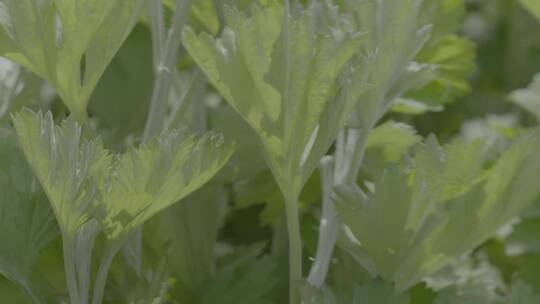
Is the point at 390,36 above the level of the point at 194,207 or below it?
above

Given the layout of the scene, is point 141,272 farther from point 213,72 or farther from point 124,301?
point 213,72

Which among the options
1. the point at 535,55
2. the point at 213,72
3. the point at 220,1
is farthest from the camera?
the point at 535,55

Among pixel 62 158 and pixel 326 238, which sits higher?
pixel 62 158

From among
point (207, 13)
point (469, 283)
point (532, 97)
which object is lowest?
point (469, 283)

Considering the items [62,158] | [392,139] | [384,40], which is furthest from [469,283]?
[62,158]

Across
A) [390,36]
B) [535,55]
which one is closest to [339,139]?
[390,36]

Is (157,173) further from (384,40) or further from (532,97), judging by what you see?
(532,97)

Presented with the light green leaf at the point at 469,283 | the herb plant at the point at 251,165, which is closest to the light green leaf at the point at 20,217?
the herb plant at the point at 251,165

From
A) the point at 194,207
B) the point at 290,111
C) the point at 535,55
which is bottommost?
the point at 535,55
